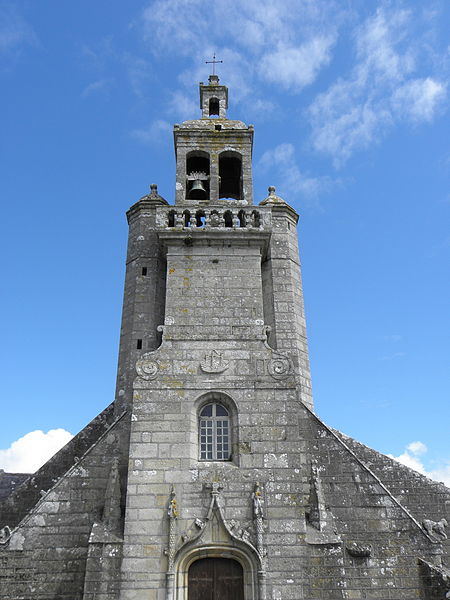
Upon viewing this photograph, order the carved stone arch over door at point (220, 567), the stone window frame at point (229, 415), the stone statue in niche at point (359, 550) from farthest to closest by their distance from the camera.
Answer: the stone window frame at point (229, 415) → the stone statue in niche at point (359, 550) → the carved stone arch over door at point (220, 567)

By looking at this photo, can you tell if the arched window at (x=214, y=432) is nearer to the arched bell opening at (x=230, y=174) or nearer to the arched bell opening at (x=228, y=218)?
the arched bell opening at (x=228, y=218)

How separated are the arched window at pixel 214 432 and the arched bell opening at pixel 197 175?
6394 mm

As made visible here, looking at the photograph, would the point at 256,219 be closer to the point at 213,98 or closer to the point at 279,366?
the point at 279,366

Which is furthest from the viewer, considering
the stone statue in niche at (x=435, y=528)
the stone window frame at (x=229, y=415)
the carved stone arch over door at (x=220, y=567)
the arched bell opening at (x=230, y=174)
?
the arched bell opening at (x=230, y=174)

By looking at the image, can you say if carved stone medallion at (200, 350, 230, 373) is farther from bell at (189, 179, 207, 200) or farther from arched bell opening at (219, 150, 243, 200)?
arched bell opening at (219, 150, 243, 200)

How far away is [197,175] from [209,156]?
0.64m

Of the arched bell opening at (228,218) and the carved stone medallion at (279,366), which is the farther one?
the arched bell opening at (228,218)

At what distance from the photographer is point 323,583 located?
1014 cm

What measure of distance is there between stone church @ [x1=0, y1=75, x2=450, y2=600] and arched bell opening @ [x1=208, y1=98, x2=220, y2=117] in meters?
3.68

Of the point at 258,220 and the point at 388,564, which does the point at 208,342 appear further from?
the point at 388,564

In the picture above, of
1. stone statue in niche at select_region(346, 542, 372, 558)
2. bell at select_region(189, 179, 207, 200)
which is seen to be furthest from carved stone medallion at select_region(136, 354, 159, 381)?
stone statue in niche at select_region(346, 542, 372, 558)

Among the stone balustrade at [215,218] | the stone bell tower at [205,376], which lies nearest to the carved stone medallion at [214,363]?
the stone bell tower at [205,376]

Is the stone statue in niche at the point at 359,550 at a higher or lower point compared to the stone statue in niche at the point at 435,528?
lower

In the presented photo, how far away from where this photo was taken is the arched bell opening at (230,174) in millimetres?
15741
